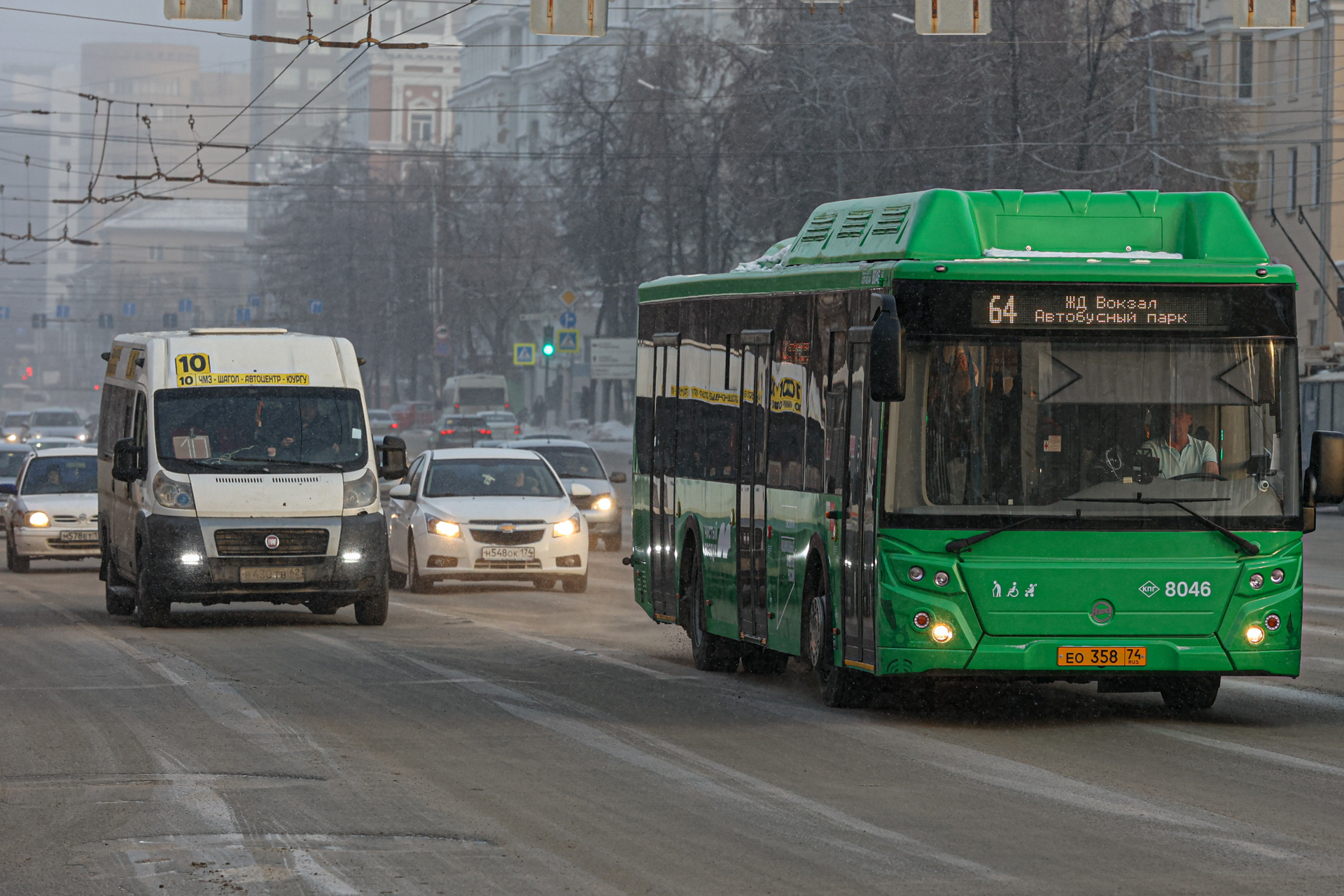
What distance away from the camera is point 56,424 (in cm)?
6638

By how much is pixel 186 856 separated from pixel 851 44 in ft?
149

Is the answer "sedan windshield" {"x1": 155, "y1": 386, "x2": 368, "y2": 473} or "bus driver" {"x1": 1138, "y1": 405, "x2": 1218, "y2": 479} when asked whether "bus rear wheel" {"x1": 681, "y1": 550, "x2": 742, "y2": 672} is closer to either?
"bus driver" {"x1": 1138, "y1": 405, "x2": 1218, "y2": 479}

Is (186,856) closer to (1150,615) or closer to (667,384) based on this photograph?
(1150,615)

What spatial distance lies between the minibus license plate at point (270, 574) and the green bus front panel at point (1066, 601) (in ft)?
27.8

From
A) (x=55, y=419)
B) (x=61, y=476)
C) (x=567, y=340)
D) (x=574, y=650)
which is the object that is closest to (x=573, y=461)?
(x=61, y=476)

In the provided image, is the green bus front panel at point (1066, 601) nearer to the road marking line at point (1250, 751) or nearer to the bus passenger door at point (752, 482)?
the road marking line at point (1250, 751)

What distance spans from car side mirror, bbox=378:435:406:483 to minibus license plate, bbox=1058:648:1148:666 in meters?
9.39

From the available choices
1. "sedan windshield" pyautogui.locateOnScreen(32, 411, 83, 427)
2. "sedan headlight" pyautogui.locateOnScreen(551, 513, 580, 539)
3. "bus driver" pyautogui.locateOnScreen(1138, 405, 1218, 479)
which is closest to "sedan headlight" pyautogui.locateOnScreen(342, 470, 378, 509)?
"sedan headlight" pyautogui.locateOnScreen(551, 513, 580, 539)

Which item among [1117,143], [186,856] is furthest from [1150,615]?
[1117,143]

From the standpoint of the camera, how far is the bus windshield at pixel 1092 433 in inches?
472

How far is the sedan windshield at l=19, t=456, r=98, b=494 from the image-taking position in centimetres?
3028

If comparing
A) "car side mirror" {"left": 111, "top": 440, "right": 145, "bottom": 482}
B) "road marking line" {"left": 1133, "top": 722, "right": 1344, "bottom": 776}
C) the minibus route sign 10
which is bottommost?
"road marking line" {"left": 1133, "top": 722, "right": 1344, "bottom": 776}

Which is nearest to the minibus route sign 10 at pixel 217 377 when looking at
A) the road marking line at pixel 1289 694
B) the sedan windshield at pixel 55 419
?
the road marking line at pixel 1289 694

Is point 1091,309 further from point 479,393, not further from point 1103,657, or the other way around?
point 479,393
